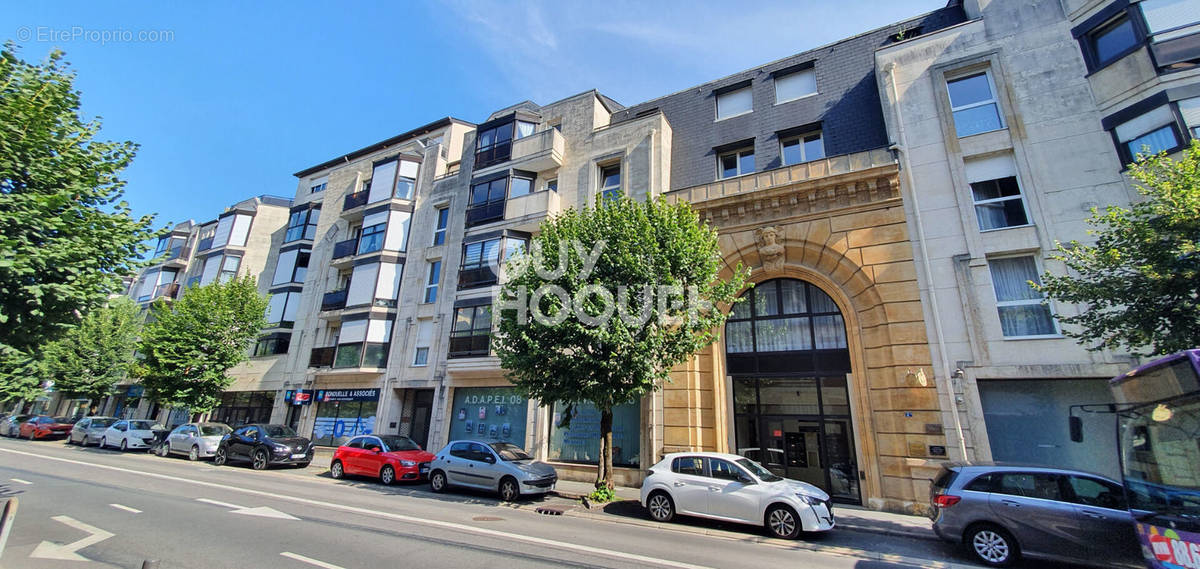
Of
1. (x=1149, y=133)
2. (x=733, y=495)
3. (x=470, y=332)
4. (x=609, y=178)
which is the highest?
(x=609, y=178)

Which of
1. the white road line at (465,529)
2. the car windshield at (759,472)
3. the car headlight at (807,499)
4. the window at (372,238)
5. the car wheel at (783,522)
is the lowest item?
the white road line at (465,529)

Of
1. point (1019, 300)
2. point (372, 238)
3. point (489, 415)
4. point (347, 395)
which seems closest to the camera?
point (1019, 300)

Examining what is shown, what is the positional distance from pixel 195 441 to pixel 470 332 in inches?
488

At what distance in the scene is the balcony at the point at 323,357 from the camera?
75.4ft

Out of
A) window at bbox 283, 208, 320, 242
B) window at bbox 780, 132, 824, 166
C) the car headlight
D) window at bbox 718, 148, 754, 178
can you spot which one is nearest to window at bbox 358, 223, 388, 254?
window at bbox 283, 208, 320, 242

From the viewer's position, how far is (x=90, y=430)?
2384 cm

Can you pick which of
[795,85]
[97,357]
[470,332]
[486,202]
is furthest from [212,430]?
[795,85]

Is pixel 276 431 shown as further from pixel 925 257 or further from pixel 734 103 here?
pixel 925 257

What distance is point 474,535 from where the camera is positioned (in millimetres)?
8070

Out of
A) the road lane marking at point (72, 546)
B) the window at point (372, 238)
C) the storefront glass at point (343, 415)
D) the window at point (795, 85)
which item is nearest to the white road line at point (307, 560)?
the road lane marking at point (72, 546)

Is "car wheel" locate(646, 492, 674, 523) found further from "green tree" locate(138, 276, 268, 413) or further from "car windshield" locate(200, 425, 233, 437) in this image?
"green tree" locate(138, 276, 268, 413)

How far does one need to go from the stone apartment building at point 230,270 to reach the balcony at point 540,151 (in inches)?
702

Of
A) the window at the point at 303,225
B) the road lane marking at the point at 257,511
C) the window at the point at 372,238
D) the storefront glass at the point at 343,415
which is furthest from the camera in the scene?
the window at the point at 303,225

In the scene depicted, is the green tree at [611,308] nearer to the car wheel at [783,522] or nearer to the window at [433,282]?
the car wheel at [783,522]
